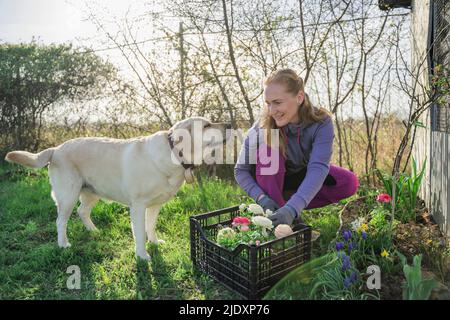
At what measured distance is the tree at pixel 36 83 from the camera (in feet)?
23.0

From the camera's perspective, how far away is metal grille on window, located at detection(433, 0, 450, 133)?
11.7ft

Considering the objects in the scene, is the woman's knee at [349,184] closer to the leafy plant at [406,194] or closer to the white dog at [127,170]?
the leafy plant at [406,194]

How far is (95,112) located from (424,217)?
558cm

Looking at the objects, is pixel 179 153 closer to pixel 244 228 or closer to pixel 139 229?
pixel 139 229

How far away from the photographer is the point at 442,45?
148 inches

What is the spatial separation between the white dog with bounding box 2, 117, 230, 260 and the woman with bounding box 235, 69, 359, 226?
1.24 feet

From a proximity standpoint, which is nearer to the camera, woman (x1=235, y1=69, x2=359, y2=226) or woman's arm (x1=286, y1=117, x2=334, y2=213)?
woman's arm (x1=286, y1=117, x2=334, y2=213)

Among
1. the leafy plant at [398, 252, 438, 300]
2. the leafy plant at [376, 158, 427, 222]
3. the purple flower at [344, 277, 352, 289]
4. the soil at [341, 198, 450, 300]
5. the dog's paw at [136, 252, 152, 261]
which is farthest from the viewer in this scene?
the leafy plant at [376, 158, 427, 222]

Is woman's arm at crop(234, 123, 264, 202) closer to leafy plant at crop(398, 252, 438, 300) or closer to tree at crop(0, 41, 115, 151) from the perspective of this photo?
leafy plant at crop(398, 252, 438, 300)

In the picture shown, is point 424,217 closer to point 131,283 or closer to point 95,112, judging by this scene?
point 131,283

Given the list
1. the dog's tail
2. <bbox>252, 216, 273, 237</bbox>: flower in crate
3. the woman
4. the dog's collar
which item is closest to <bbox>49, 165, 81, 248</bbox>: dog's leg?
the dog's tail

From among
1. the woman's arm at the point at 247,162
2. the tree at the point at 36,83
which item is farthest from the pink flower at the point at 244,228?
the tree at the point at 36,83

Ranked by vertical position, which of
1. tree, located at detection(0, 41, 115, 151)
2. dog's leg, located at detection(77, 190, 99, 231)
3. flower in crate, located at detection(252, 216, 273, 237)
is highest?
tree, located at detection(0, 41, 115, 151)
